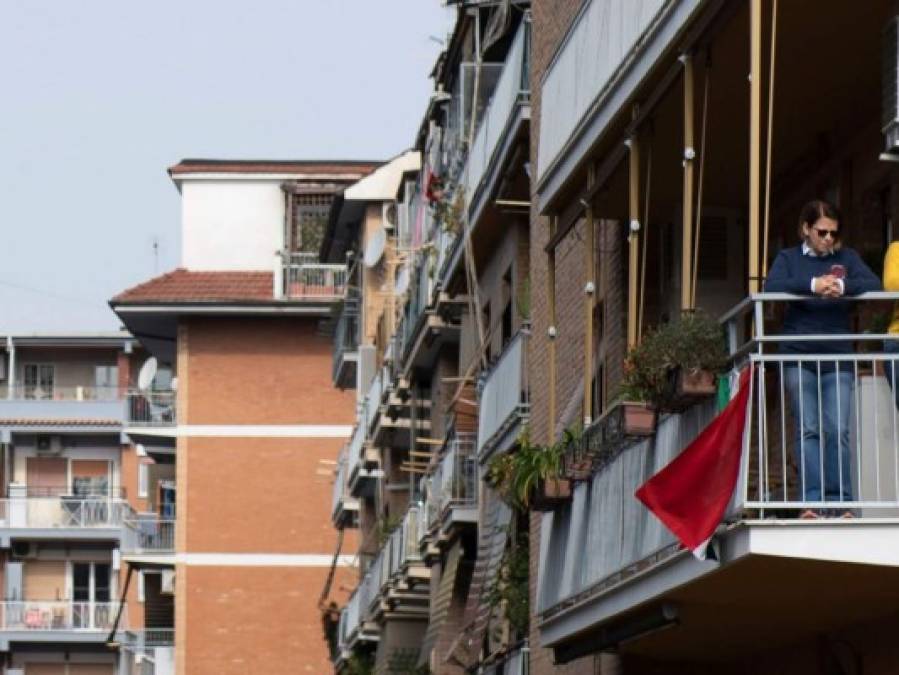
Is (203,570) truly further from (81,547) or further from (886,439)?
(886,439)

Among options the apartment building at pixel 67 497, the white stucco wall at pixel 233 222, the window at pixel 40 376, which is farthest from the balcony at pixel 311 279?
the window at pixel 40 376

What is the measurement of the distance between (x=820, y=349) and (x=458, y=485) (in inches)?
806

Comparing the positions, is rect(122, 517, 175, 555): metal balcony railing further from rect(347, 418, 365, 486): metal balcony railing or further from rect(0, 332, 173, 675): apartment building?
rect(347, 418, 365, 486): metal balcony railing

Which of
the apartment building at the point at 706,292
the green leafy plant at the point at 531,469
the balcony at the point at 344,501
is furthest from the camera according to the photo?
the balcony at the point at 344,501

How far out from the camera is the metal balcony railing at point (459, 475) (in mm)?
34562

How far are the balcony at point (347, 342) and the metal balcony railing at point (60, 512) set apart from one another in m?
26.9

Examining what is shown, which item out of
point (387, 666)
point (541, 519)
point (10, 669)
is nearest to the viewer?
point (541, 519)

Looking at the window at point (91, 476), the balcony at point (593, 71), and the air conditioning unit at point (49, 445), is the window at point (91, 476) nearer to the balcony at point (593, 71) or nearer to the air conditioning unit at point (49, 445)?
the air conditioning unit at point (49, 445)

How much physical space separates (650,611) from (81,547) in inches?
2829

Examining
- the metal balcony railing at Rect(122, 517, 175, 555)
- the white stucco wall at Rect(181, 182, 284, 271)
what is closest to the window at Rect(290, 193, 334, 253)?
the white stucco wall at Rect(181, 182, 284, 271)

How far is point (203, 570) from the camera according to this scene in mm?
70062

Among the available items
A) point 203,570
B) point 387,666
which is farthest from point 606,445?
point 203,570

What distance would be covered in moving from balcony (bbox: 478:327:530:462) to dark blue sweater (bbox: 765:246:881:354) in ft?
42.4

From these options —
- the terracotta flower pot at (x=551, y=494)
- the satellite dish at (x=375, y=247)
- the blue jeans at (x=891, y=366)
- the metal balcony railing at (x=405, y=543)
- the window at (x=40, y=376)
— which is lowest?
the blue jeans at (x=891, y=366)
